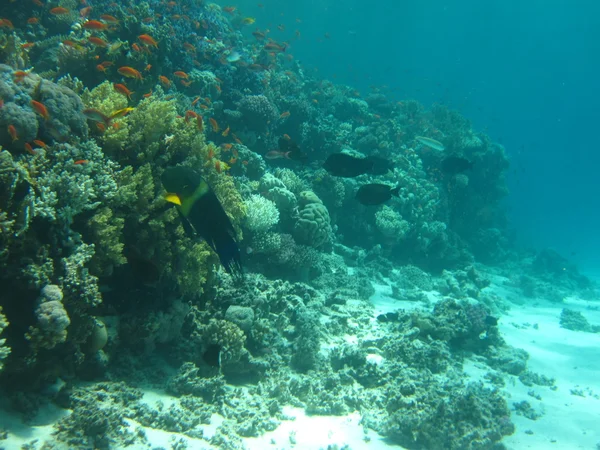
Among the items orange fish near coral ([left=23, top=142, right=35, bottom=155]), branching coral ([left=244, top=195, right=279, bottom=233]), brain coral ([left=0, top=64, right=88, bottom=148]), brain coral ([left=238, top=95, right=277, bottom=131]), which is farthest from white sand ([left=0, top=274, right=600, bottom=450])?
brain coral ([left=238, top=95, right=277, bottom=131])

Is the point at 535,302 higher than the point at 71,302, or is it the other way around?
the point at 535,302

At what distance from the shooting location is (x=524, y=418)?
6957 millimetres

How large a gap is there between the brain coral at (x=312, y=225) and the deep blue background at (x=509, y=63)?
6920 centimetres

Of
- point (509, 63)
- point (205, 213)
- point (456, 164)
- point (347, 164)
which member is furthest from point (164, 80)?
point (509, 63)

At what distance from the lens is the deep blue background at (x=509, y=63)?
279ft

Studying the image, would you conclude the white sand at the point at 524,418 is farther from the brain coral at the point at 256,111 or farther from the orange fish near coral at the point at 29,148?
the brain coral at the point at 256,111

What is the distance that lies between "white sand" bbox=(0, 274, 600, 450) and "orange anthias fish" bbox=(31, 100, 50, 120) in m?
3.20

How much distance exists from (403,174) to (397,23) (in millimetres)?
106957

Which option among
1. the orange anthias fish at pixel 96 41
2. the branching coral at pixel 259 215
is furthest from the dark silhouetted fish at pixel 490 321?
the orange anthias fish at pixel 96 41

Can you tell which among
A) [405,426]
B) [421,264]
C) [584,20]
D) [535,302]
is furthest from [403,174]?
[584,20]

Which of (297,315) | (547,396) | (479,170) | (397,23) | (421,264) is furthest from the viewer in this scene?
(397,23)

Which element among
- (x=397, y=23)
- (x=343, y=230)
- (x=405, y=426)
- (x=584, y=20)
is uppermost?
(x=584, y=20)

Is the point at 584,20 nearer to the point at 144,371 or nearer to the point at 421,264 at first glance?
the point at 421,264

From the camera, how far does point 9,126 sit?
3.46 meters
